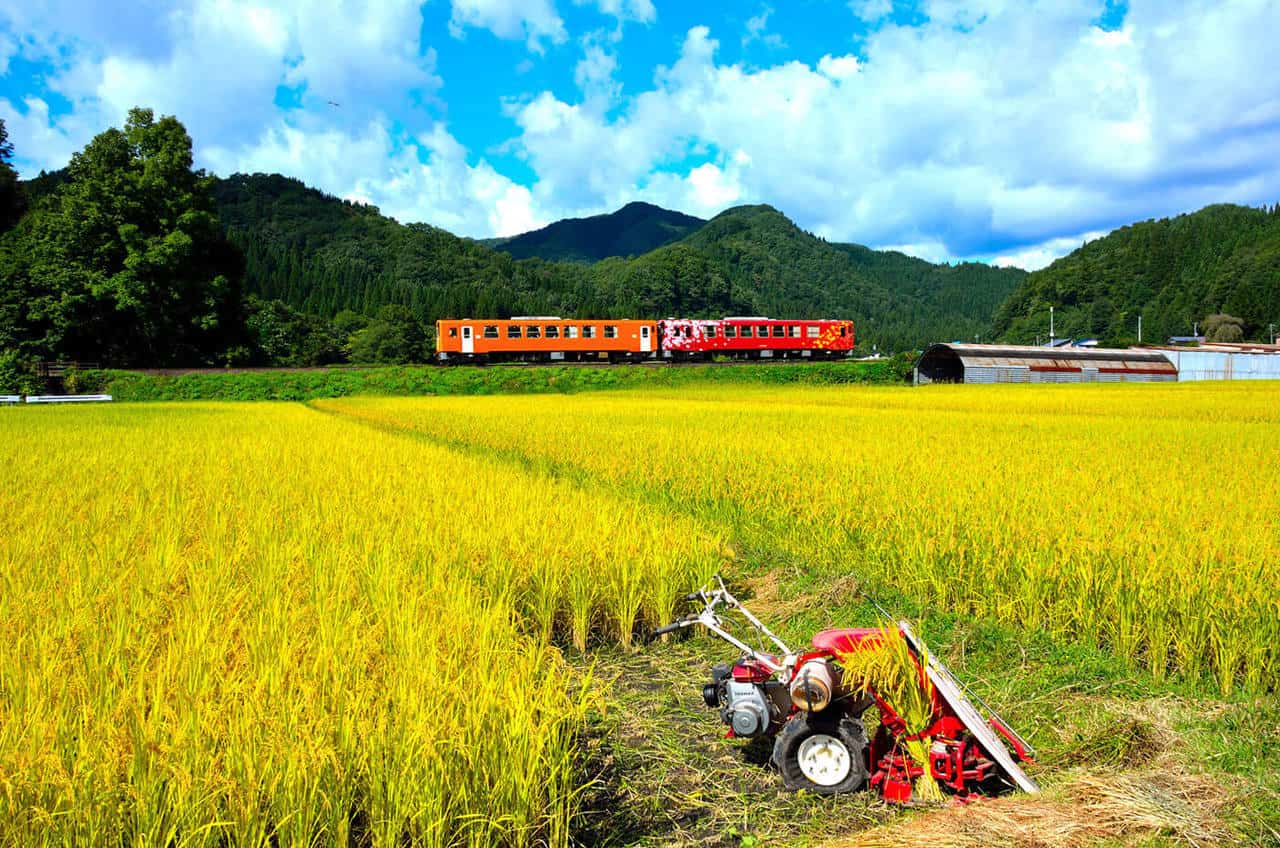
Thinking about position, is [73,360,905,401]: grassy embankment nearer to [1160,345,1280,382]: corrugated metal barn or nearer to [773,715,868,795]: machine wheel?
[1160,345,1280,382]: corrugated metal barn

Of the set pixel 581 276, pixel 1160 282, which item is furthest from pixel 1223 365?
pixel 581 276

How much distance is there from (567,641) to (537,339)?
35850 millimetres

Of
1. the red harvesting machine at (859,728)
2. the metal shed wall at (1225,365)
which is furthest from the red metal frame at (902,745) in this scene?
the metal shed wall at (1225,365)

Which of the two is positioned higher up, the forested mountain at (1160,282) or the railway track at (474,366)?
the forested mountain at (1160,282)

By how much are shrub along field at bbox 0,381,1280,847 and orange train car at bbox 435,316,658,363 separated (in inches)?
1190

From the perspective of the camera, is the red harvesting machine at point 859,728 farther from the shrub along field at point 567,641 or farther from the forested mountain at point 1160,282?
the forested mountain at point 1160,282

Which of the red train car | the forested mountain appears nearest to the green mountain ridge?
the forested mountain

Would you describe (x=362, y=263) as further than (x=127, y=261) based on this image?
Yes

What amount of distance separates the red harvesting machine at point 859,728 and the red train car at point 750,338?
1579 inches

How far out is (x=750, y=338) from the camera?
144 feet

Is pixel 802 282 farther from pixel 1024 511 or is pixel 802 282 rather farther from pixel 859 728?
pixel 859 728

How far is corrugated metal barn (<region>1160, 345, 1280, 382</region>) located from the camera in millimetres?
45656

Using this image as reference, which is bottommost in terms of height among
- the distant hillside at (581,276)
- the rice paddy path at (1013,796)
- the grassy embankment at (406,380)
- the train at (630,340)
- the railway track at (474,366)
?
the rice paddy path at (1013,796)

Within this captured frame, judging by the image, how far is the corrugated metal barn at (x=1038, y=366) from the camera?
42938 millimetres
